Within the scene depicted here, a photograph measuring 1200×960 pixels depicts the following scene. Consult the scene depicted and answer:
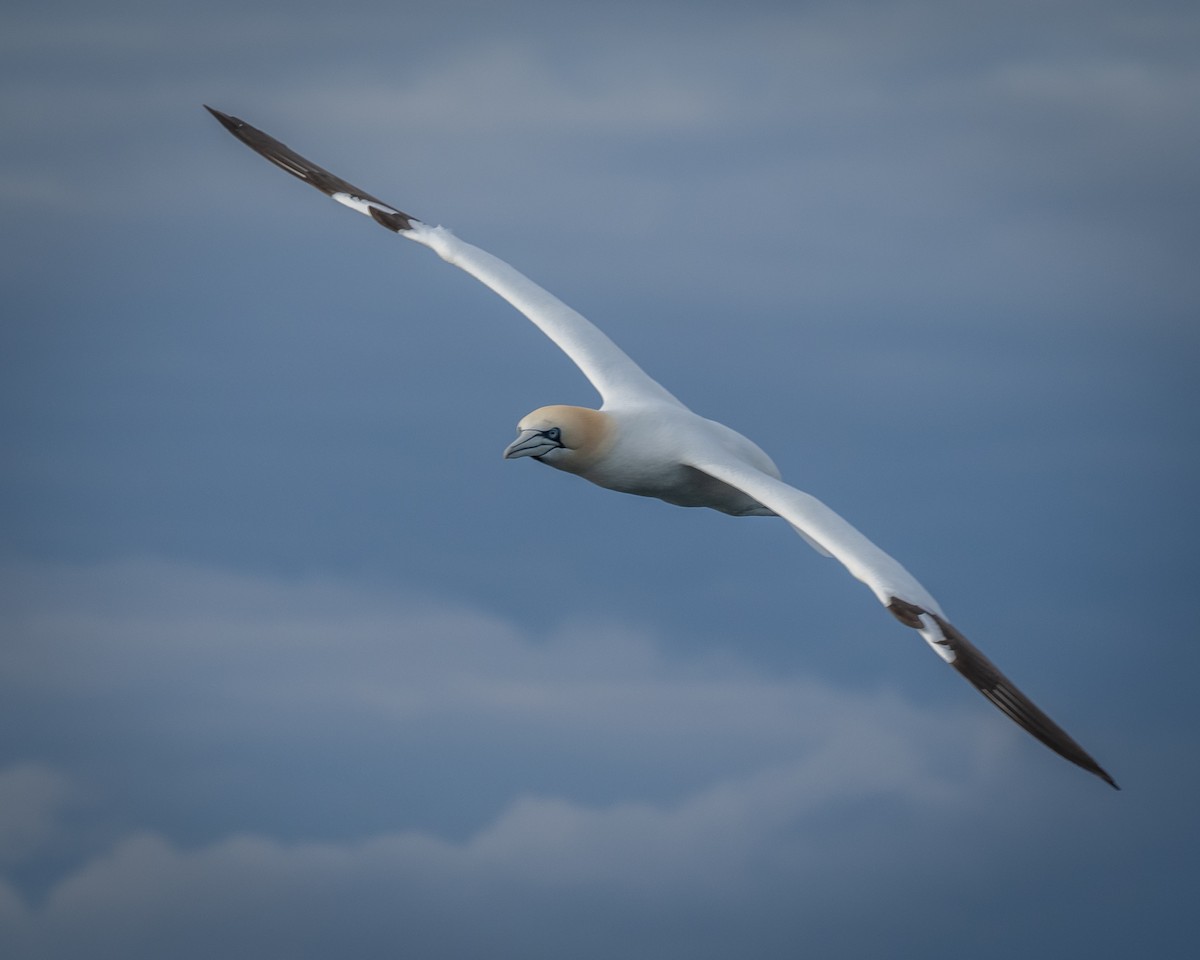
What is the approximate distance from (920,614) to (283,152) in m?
12.0

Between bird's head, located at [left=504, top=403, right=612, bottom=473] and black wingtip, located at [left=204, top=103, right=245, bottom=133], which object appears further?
black wingtip, located at [left=204, top=103, right=245, bottom=133]

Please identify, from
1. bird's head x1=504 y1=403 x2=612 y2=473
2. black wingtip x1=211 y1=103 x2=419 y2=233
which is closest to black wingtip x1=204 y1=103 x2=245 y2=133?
black wingtip x1=211 y1=103 x2=419 y2=233

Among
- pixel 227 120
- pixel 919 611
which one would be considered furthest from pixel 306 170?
pixel 919 611

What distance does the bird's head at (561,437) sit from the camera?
18.1m

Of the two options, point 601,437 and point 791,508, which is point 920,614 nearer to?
point 791,508

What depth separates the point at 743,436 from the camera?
774 inches

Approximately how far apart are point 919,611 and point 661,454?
391 centimetres

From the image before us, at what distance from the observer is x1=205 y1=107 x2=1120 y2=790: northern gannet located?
616 inches

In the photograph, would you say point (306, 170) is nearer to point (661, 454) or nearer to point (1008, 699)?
point (661, 454)

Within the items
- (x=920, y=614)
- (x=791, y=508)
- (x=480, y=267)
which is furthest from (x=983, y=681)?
(x=480, y=267)

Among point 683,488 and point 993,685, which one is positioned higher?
point 683,488

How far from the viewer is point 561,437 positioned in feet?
59.6

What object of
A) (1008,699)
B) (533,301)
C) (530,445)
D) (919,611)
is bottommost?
(1008,699)

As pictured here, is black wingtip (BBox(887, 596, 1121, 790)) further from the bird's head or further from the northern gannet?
the bird's head
